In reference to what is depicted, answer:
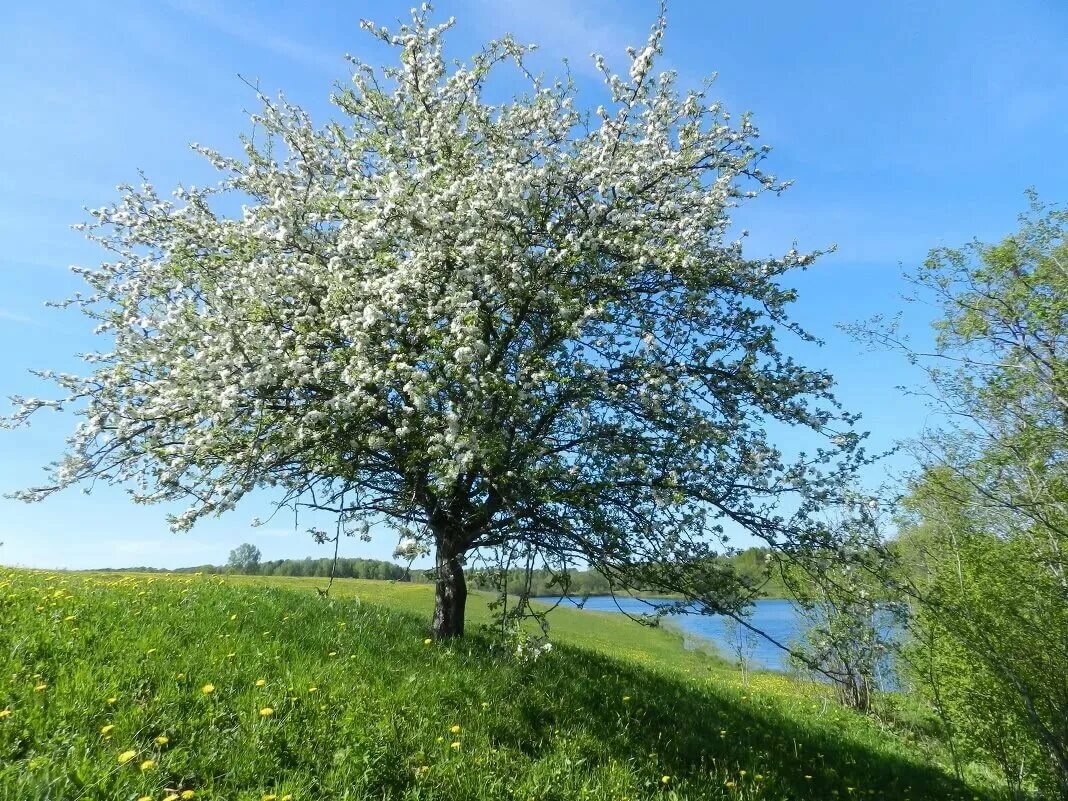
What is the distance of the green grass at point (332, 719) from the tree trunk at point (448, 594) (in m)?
0.40

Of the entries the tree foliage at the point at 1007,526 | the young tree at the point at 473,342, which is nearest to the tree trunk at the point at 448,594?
the young tree at the point at 473,342

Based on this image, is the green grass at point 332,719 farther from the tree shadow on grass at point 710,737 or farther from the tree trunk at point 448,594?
the tree trunk at point 448,594

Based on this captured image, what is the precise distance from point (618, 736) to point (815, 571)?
365cm

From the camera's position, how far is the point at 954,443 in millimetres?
15883

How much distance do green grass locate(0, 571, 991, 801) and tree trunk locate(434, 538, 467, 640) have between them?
40 cm

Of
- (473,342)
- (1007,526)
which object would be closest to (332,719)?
(473,342)

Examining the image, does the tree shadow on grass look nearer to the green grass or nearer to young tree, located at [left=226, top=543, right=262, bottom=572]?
the green grass

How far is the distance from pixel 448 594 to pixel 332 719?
4.62 meters

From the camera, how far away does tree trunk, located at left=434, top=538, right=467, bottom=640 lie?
34.5ft

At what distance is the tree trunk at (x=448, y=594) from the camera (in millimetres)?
10516

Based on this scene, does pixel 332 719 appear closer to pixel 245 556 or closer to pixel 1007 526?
pixel 245 556

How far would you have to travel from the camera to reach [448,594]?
35.6ft

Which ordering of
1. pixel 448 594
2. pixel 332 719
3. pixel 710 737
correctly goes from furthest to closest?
1. pixel 448 594
2. pixel 710 737
3. pixel 332 719

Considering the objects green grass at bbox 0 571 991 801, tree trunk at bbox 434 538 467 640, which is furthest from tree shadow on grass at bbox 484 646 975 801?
tree trunk at bbox 434 538 467 640
